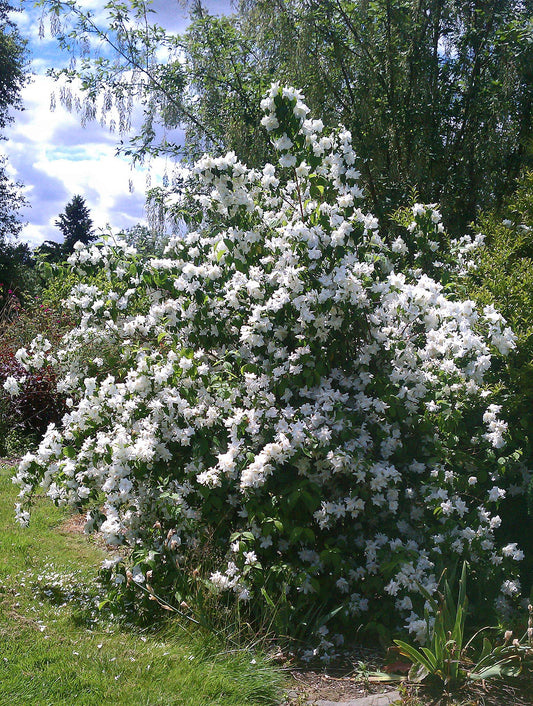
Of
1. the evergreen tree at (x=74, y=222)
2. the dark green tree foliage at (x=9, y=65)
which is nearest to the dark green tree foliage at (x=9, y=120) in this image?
the dark green tree foliage at (x=9, y=65)

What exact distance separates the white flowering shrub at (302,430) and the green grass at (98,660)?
1.04ft

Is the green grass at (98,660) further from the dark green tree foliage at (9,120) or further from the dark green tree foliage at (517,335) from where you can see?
the dark green tree foliage at (9,120)

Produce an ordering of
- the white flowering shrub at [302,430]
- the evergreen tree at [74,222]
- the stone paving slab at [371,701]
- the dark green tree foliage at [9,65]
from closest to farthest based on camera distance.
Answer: the stone paving slab at [371,701] → the white flowering shrub at [302,430] → the dark green tree foliage at [9,65] → the evergreen tree at [74,222]

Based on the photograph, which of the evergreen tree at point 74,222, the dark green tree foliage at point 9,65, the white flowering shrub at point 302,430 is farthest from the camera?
the evergreen tree at point 74,222

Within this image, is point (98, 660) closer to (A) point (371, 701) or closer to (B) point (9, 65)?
(A) point (371, 701)

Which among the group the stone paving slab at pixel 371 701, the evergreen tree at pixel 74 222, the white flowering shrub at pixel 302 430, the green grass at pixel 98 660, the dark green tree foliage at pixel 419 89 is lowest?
the stone paving slab at pixel 371 701

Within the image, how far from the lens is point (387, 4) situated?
→ 805 cm

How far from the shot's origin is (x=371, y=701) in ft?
9.67

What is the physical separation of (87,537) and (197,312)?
93.8 inches

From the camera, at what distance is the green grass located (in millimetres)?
2949

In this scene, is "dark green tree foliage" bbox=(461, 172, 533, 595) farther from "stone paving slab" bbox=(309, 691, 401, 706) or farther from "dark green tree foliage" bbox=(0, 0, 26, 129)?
"dark green tree foliage" bbox=(0, 0, 26, 129)

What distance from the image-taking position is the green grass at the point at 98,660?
295 cm

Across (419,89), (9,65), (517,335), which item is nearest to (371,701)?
(517,335)

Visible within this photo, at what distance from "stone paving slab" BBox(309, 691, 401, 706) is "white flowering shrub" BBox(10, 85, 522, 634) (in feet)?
1.24
